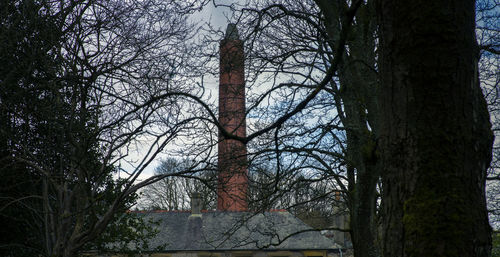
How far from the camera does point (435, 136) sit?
2.54 meters

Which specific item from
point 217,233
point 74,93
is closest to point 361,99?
point 74,93

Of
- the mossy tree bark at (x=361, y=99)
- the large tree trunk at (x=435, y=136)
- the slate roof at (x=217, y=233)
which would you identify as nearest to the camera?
the large tree trunk at (x=435, y=136)

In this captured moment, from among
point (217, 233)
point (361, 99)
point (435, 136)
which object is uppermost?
point (361, 99)

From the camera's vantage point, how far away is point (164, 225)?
3117 cm

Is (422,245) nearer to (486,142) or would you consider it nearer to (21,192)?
(486,142)

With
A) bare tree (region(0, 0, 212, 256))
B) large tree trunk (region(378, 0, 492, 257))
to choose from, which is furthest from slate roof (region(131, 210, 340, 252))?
large tree trunk (region(378, 0, 492, 257))

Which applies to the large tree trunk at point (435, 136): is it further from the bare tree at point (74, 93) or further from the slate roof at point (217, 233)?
Result: the slate roof at point (217, 233)

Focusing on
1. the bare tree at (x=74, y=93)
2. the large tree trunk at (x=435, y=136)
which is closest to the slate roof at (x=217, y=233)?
the bare tree at (x=74, y=93)

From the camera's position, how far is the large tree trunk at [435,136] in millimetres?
2463

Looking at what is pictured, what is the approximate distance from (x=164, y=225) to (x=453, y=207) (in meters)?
30.1

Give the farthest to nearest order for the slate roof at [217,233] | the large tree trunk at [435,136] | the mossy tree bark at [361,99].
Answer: the slate roof at [217,233] < the mossy tree bark at [361,99] < the large tree trunk at [435,136]

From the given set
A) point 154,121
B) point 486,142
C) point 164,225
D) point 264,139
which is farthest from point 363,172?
point 164,225

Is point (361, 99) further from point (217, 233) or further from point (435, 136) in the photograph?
point (217, 233)

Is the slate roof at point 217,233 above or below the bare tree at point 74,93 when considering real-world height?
below
